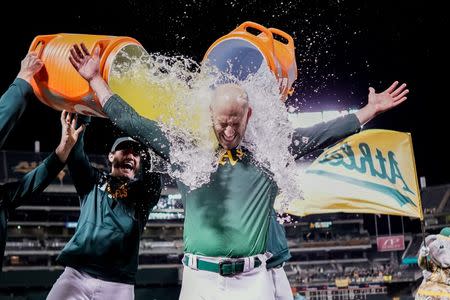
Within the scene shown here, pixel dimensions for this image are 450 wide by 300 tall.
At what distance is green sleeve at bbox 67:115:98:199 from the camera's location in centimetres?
445

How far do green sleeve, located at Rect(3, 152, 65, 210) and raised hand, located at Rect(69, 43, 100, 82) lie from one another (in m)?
1.26

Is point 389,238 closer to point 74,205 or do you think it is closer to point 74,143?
point 74,205

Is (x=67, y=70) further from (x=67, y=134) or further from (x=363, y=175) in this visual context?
(x=363, y=175)

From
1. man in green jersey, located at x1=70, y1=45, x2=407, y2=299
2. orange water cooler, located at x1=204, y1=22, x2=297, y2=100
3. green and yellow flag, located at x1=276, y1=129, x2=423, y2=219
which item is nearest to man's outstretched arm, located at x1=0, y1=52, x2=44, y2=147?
man in green jersey, located at x1=70, y1=45, x2=407, y2=299

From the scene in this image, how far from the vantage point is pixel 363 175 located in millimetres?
8836

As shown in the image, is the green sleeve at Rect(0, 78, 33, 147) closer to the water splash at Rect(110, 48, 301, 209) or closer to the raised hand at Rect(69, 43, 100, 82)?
the raised hand at Rect(69, 43, 100, 82)

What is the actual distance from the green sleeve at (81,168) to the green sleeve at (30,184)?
21 cm

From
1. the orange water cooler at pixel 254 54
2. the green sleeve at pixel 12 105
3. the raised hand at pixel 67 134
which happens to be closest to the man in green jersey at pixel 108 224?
the raised hand at pixel 67 134

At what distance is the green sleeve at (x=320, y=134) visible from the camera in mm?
3102

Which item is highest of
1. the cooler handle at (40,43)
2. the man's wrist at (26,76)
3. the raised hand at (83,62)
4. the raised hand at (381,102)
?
the cooler handle at (40,43)

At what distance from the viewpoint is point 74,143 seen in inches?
171

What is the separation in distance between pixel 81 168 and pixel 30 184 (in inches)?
19.1

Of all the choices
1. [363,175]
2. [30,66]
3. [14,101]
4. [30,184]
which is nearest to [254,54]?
[30,66]

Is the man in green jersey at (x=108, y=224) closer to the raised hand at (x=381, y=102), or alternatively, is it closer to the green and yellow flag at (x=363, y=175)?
the raised hand at (x=381, y=102)
